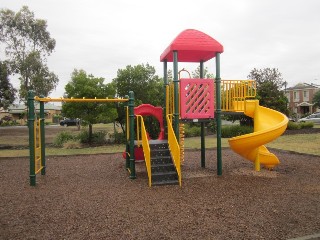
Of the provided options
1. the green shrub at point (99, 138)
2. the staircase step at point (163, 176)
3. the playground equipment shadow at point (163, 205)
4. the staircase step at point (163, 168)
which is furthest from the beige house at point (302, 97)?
the staircase step at point (163, 176)

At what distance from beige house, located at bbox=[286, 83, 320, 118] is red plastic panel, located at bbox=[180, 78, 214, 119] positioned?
2183 inches

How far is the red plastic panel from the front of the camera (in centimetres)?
883

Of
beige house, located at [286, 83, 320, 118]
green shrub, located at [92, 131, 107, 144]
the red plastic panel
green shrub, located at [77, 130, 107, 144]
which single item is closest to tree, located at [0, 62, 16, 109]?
green shrub, located at [77, 130, 107, 144]

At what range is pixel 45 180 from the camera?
861cm

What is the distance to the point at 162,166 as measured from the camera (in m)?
8.20

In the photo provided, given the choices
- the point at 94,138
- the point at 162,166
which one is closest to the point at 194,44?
the point at 162,166

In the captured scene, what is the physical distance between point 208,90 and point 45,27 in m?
30.4

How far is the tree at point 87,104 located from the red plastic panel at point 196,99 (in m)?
8.88

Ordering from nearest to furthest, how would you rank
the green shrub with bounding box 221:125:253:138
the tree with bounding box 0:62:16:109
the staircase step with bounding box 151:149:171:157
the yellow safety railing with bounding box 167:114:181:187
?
the yellow safety railing with bounding box 167:114:181:187, the staircase step with bounding box 151:149:171:157, the green shrub with bounding box 221:125:253:138, the tree with bounding box 0:62:16:109

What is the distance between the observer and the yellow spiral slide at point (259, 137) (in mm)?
8773

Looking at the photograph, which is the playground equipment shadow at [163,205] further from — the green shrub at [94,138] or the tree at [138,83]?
the tree at [138,83]

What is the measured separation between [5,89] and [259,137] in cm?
3159

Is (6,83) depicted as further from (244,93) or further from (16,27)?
(244,93)

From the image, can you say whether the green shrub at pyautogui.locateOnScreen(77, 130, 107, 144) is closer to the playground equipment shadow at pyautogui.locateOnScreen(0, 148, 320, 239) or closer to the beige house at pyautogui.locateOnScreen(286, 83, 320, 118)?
the playground equipment shadow at pyautogui.locateOnScreen(0, 148, 320, 239)
